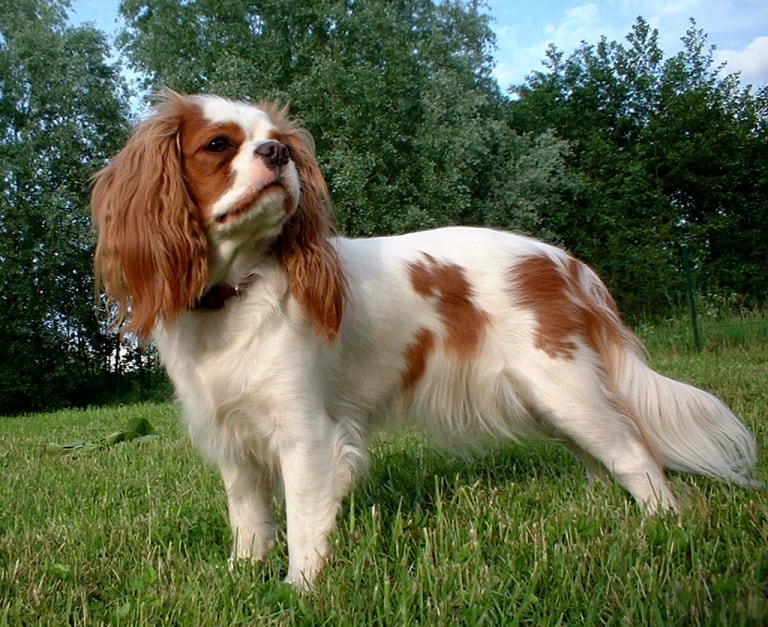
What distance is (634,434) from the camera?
2963 millimetres

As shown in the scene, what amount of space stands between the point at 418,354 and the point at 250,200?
0.96 m

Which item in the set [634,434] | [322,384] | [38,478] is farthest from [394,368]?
[38,478]

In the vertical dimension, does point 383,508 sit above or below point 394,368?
below

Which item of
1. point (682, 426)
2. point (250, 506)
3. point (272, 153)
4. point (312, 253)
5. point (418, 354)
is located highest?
point (272, 153)

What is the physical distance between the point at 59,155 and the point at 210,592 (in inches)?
720

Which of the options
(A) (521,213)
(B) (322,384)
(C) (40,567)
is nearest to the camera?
(C) (40,567)

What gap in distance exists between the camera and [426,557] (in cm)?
216

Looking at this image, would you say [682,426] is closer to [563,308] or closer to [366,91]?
[563,308]

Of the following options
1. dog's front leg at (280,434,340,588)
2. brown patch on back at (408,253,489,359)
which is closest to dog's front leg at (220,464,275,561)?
dog's front leg at (280,434,340,588)

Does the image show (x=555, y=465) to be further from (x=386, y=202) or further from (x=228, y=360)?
(x=386, y=202)

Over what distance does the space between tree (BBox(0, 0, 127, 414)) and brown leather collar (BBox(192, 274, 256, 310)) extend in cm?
1608

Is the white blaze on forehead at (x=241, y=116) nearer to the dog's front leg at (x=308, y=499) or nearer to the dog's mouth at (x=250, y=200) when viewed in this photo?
the dog's mouth at (x=250, y=200)

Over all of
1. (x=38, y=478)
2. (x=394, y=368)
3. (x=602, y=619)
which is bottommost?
(x=38, y=478)

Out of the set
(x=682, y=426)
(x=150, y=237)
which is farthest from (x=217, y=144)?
(x=682, y=426)
